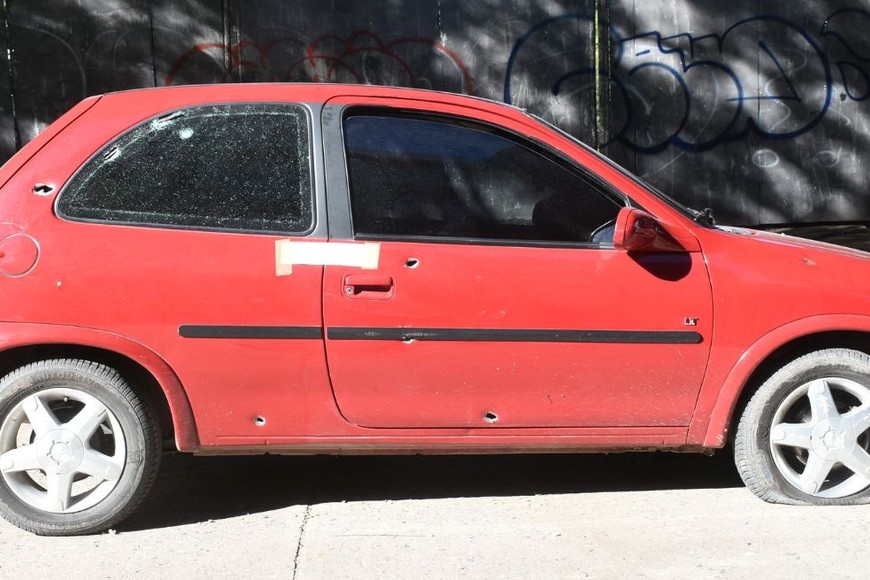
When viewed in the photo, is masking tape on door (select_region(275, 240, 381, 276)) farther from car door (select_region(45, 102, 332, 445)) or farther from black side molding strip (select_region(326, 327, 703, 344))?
black side molding strip (select_region(326, 327, 703, 344))

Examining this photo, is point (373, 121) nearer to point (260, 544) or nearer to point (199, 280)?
point (199, 280)

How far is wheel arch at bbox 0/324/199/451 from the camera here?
3.70 m

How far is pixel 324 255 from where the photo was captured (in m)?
3.77

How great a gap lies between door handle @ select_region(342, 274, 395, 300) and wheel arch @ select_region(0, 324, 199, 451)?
696 mm

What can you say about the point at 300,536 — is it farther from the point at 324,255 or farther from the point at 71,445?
the point at 324,255

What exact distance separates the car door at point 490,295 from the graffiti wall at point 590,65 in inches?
187

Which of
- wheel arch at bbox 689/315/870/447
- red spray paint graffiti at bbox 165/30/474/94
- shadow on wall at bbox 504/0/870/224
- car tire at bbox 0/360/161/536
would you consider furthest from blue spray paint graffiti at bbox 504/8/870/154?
car tire at bbox 0/360/161/536

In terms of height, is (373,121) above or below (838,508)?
above

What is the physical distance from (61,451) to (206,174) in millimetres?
1108

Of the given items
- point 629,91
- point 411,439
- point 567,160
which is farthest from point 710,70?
point 411,439

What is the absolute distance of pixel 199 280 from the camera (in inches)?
147

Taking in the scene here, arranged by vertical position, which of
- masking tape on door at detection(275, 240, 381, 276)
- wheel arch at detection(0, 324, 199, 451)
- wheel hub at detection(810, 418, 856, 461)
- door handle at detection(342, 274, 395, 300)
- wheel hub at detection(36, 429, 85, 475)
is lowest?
wheel hub at detection(36, 429, 85, 475)

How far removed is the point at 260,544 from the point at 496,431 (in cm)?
94

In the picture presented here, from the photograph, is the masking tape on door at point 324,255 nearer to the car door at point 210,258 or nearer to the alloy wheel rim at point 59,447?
the car door at point 210,258
